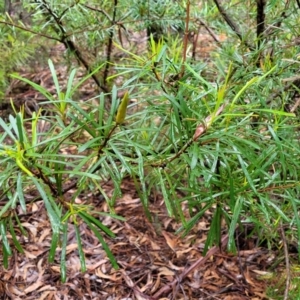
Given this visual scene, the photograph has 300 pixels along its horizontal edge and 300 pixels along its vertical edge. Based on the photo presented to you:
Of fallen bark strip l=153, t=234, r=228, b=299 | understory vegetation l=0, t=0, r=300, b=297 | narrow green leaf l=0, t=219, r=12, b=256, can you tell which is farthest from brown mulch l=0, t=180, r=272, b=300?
narrow green leaf l=0, t=219, r=12, b=256

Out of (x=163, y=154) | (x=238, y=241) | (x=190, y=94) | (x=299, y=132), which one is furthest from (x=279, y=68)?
(x=238, y=241)

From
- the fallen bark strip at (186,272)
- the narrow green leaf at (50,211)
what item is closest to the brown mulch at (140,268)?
the fallen bark strip at (186,272)

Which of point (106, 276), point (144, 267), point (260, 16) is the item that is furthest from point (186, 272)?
point (260, 16)

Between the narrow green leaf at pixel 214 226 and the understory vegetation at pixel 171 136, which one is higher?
the understory vegetation at pixel 171 136

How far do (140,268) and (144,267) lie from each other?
0.01 meters

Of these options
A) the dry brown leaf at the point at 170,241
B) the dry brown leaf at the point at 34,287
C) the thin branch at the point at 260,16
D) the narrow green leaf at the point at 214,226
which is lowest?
the dry brown leaf at the point at 170,241

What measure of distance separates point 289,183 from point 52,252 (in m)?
0.48

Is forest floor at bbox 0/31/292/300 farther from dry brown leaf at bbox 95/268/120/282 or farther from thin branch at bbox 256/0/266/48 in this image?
thin branch at bbox 256/0/266/48

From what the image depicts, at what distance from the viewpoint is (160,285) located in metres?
1.54

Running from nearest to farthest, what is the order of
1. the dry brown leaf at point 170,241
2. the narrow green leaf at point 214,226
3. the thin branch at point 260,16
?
the narrow green leaf at point 214,226, the thin branch at point 260,16, the dry brown leaf at point 170,241

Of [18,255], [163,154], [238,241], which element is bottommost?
[238,241]

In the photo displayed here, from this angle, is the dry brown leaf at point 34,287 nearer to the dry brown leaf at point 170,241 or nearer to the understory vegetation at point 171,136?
the dry brown leaf at point 170,241

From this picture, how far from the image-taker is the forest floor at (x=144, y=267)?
1.51m

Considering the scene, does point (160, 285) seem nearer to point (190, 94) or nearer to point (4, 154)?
point (190, 94)
